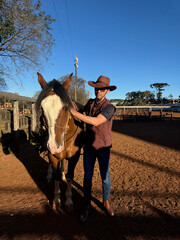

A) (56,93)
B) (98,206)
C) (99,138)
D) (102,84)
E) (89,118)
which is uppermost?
(102,84)

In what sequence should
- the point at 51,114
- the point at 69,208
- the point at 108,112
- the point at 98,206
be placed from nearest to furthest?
the point at 51,114 → the point at 108,112 → the point at 69,208 → the point at 98,206

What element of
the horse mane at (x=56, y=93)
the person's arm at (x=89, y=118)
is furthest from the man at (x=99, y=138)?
the horse mane at (x=56, y=93)

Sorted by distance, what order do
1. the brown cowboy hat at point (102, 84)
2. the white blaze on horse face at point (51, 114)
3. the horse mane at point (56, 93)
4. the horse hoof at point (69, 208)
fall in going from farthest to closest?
the horse hoof at point (69, 208) → the brown cowboy hat at point (102, 84) → the horse mane at point (56, 93) → the white blaze on horse face at point (51, 114)

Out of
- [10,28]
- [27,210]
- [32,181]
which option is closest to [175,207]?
[27,210]

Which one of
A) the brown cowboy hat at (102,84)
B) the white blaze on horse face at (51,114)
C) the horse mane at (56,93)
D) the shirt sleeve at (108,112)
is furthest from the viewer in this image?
the brown cowboy hat at (102,84)

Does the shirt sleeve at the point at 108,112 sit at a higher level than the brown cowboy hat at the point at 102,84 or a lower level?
lower

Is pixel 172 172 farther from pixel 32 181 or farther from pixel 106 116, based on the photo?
pixel 32 181

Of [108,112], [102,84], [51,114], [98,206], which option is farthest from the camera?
[98,206]

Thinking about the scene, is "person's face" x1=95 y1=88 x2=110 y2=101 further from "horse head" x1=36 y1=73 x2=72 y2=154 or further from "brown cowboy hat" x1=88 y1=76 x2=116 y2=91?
"horse head" x1=36 y1=73 x2=72 y2=154

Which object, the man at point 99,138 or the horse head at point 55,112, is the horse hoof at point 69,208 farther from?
the horse head at point 55,112

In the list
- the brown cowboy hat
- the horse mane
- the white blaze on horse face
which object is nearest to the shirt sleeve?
the brown cowboy hat

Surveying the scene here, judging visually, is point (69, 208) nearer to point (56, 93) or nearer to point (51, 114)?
point (51, 114)

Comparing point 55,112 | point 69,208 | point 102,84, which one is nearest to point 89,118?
point 55,112

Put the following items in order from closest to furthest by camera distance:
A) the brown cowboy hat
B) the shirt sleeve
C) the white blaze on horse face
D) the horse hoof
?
the white blaze on horse face, the shirt sleeve, the brown cowboy hat, the horse hoof
